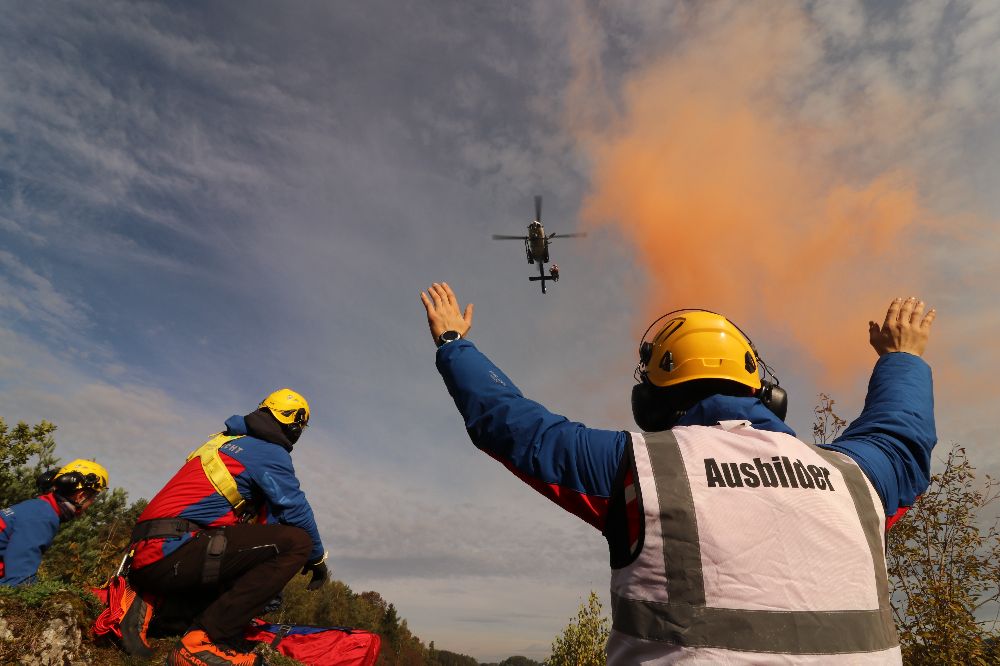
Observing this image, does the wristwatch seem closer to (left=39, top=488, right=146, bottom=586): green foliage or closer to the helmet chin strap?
the helmet chin strap

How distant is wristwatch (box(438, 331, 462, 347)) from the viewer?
268cm

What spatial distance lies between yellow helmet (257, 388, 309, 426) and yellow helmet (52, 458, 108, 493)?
219 inches

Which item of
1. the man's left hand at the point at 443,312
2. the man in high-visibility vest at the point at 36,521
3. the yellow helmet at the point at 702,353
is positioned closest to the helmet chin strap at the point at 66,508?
the man in high-visibility vest at the point at 36,521

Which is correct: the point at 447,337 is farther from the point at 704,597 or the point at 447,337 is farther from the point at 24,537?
the point at 24,537

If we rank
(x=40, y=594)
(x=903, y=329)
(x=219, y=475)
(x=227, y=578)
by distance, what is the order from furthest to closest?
(x=40, y=594), (x=219, y=475), (x=227, y=578), (x=903, y=329)

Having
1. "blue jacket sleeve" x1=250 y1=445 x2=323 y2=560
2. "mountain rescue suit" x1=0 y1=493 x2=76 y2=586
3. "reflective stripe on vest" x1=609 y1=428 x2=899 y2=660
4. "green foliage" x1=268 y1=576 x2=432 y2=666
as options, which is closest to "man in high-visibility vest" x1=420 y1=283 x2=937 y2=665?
"reflective stripe on vest" x1=609 y1=428 x2=899 y2=660

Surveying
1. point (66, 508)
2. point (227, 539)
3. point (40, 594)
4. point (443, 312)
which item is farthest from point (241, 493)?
point (66, 508)

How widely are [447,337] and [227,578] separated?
4.08m

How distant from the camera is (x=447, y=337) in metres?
2.71

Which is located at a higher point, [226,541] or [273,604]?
[226,541]

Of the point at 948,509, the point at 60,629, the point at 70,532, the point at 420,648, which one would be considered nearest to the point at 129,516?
the point at 70,532

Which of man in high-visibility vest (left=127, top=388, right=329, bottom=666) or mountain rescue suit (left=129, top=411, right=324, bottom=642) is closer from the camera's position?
man in high-visibility vest (left=127, top=388, right=329, bottom=666)

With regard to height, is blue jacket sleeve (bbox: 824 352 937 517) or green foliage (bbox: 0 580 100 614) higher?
blue jacket sleeve (bbox: 824 352 937 517)

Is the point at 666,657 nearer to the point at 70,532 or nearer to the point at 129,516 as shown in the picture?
the point at 70,532
